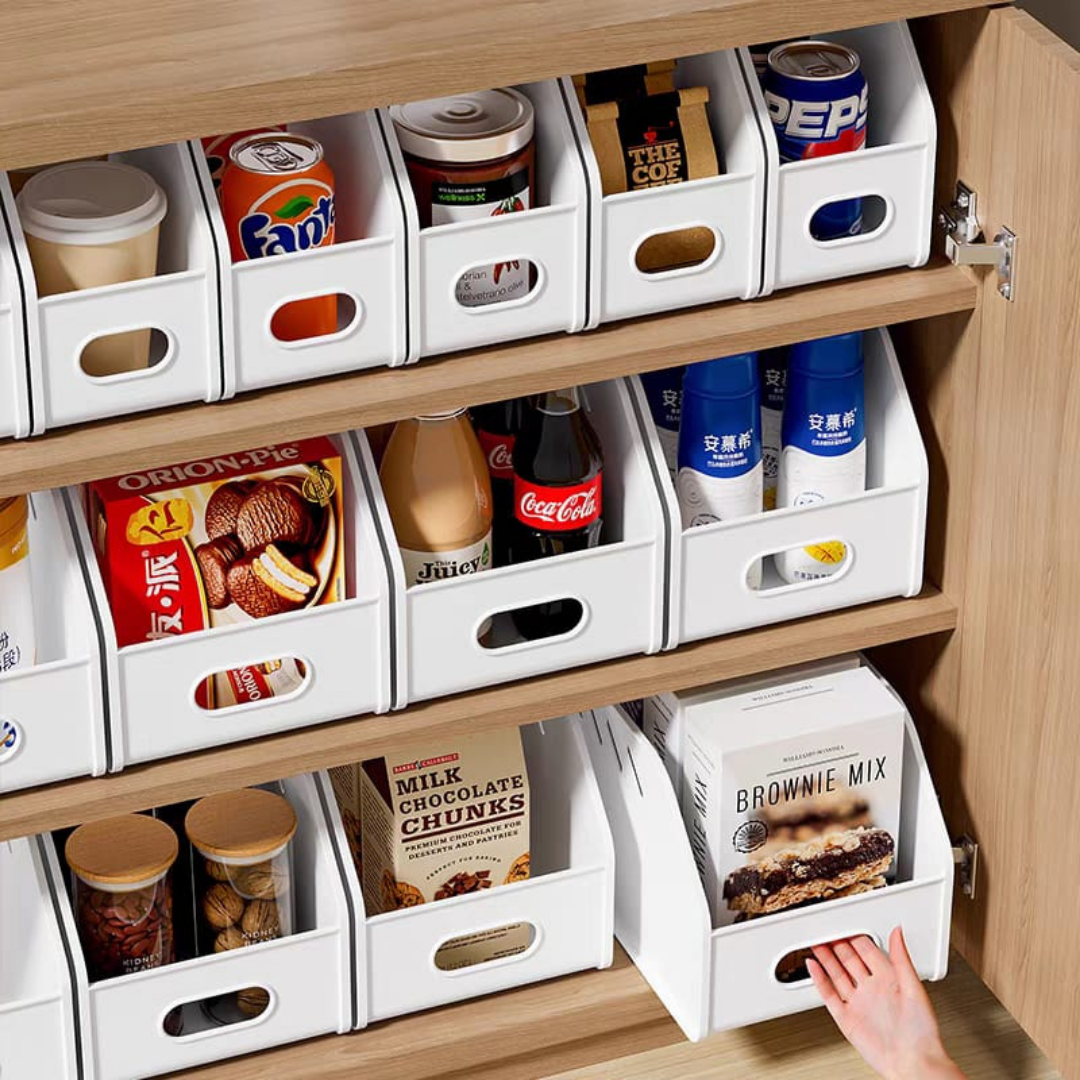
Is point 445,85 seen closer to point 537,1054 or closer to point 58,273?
point 58,273

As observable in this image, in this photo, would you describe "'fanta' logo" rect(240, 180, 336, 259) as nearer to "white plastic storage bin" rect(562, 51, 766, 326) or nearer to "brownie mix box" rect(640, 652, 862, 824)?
"white plastic storage bin" rect(562, 51, 766, 326)

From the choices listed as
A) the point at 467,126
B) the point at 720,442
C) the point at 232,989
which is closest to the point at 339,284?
the point at 467,126

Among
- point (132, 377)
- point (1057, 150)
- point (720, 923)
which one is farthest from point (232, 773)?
point (1057, 150)

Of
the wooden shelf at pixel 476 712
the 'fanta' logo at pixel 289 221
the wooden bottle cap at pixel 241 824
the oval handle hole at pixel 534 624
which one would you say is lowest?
the wooden bottle cap at pixel 241 824

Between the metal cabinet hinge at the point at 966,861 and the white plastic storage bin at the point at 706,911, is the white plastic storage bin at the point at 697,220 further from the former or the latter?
the metal cabinet hinge at the point at 966,861

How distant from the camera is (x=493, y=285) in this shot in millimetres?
1581

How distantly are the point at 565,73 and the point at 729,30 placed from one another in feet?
0.39

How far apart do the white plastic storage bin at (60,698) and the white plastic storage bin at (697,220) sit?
0.43 meters

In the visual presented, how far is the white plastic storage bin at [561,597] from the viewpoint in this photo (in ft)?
5.37

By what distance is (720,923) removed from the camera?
1825mm

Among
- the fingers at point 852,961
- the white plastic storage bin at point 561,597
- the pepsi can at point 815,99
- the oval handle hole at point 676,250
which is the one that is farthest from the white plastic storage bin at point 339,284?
the fingers at point 852,961

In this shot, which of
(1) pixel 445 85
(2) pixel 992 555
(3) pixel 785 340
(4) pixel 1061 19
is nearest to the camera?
(1) pixel 445 85

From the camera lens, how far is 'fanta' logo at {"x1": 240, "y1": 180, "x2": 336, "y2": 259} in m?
1.49

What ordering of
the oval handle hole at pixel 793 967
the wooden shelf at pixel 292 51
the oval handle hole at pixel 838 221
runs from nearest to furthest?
the wooden shelf at pixel 292 51 < the oval handle hole at pixel 838 221 < the oval handle hole at pixel 793 967
